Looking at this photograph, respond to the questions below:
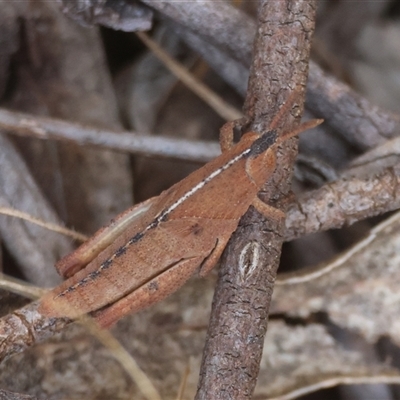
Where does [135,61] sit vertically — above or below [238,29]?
above

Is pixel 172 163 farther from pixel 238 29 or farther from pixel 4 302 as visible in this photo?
pixel 4 302

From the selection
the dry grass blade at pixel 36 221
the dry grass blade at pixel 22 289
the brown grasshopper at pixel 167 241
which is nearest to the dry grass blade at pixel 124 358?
the brown grasshopper at pixel 167 241

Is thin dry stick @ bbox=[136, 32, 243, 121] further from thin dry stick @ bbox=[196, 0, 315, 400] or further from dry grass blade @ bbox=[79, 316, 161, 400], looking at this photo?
dry grass blade @ bbox=[79, 316, 161, 400]

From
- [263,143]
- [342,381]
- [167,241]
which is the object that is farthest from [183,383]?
[263,143]

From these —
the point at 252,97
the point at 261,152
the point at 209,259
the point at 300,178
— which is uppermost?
the point at 300,178

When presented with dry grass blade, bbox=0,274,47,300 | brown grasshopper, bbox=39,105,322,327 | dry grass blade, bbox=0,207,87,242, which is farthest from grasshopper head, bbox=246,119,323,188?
dry grass blade, bbox=0,274,47,300

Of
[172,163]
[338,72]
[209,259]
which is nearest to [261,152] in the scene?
[209,259]
